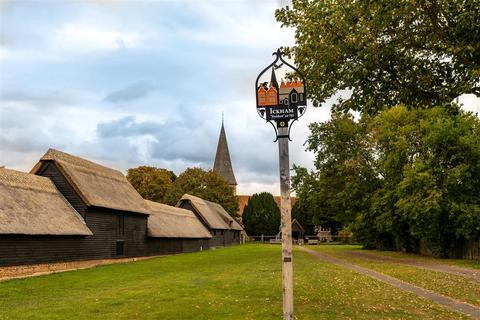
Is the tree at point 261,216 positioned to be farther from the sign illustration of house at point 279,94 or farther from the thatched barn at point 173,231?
the sign illustration of house at point 279,94

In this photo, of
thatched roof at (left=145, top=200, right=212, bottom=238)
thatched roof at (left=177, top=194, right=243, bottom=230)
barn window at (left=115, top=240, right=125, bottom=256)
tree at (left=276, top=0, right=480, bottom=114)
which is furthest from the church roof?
tree at (left=276, top=0, right=480, bottom=114)

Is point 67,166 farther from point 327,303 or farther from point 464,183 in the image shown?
point 464,183

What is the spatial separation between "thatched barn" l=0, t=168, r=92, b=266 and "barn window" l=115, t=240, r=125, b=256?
5.43m

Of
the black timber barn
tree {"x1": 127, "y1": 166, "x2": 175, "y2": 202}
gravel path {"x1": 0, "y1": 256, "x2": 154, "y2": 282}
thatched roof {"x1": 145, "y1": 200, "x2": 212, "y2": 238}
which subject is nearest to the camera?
gravel path {"x1": 0, "y1": 256, "x2": 154, "y2": 282}

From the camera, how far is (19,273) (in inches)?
1088

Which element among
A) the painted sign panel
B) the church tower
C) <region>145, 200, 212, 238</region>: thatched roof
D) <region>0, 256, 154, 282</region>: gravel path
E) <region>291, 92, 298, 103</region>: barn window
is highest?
the church tower

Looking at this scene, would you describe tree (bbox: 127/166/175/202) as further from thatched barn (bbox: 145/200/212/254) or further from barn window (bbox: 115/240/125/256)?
barn window (bbox: 115/240/125/256)

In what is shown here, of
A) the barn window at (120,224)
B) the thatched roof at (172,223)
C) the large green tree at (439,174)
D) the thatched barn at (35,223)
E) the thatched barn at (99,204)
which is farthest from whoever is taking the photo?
the thatched roof at (172,223)

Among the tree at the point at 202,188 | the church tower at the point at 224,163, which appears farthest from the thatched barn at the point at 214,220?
the church tower at the point at 224,163

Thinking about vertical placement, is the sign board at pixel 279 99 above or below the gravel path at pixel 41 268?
above

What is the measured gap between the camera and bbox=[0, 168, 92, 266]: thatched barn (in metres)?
27.2

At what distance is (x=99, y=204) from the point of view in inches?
1432

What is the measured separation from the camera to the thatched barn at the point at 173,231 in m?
48.2

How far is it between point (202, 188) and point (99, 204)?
191 feet
